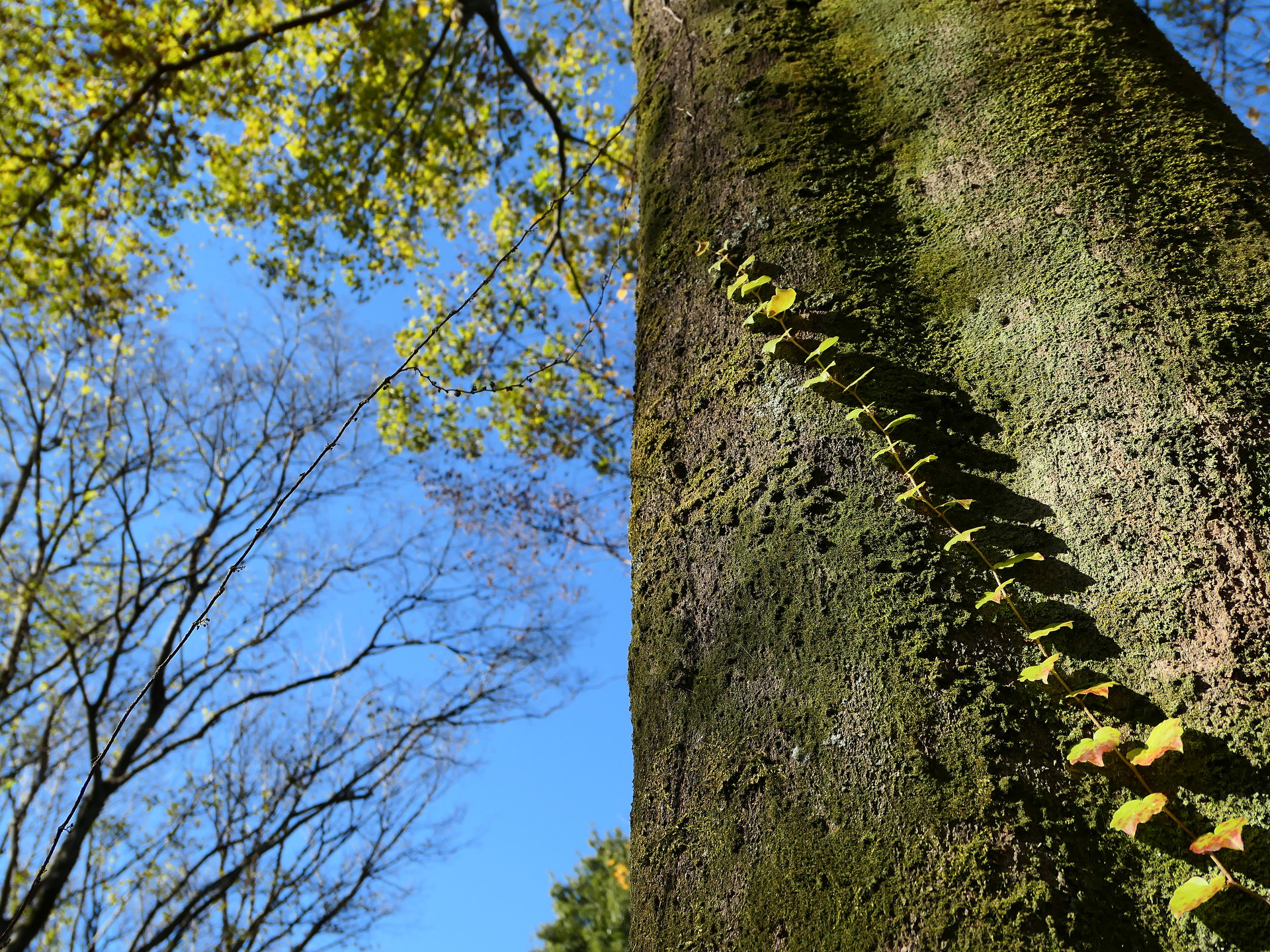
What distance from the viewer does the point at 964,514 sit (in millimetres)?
1125

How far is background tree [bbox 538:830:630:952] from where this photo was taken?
713 cm

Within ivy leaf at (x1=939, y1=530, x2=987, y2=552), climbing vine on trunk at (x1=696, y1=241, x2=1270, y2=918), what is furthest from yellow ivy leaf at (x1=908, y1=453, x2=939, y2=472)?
ivy leaf at (x1=939, y1=530, x2=987, y2=552)

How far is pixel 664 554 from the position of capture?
1345mm

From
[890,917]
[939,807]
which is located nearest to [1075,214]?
[939,807]

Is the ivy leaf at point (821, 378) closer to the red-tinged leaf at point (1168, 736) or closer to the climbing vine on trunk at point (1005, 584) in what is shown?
the climbing vine on trunk at point (1005, 584)

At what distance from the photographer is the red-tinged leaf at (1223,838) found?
2.52ft

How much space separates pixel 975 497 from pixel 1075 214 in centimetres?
59

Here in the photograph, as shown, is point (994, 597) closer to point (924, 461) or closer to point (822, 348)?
point (924, 461)

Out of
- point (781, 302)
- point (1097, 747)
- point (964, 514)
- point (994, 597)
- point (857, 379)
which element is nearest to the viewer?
point (1097, 747)

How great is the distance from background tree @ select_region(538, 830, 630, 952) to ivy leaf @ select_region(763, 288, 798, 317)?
6.85 meters

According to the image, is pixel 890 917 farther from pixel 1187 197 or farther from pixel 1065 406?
pixel 1187 197

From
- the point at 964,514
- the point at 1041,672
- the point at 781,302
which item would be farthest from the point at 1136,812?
the point at 781,302

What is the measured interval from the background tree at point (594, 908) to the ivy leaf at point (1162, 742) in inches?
275

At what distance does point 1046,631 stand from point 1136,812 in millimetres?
226
